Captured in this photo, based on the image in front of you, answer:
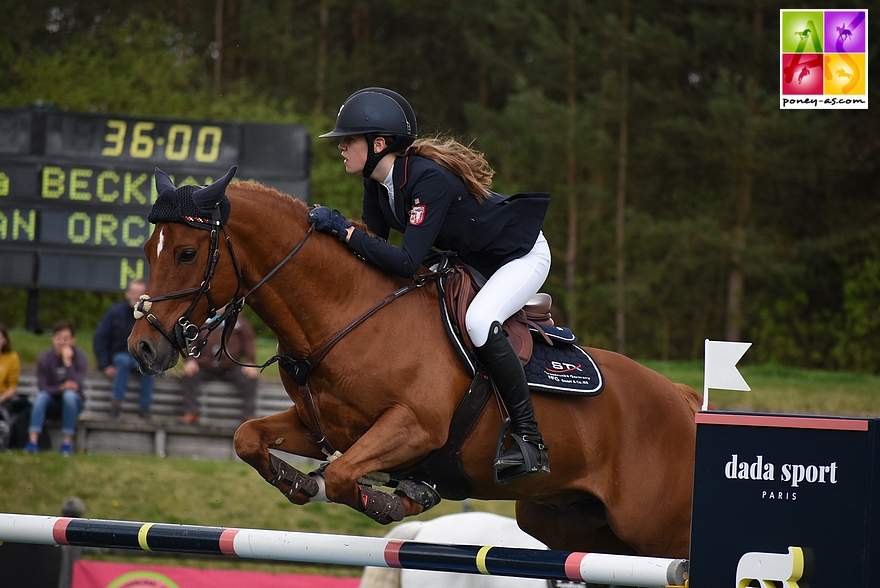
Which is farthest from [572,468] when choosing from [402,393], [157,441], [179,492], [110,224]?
[110,224]

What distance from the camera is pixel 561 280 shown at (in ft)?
71.9

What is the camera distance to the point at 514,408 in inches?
156

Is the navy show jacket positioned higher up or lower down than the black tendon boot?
higher up

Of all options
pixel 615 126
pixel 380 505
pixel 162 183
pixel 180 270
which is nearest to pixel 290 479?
pixel 380 505

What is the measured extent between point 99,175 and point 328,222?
750 centimetres

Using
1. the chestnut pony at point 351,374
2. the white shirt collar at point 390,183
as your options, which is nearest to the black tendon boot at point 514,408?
the chestnut pony at point 351,374

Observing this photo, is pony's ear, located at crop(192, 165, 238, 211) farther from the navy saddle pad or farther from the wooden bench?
the wooden bench

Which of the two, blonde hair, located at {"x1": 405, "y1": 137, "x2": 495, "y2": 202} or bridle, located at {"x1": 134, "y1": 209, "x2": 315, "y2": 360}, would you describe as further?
blonde hair, located at {"x1": 405, "y1": 137, "x2": 495, "y2": 202}

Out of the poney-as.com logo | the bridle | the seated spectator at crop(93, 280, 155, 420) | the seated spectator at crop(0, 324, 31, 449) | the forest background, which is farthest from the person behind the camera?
the forest background

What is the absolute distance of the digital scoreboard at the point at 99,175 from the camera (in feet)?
34.8

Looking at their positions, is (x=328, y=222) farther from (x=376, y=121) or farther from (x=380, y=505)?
(x=380, y=505)

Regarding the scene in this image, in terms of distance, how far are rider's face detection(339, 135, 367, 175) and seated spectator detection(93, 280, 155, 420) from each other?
20.6 feet

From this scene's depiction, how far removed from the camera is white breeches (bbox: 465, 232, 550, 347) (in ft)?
12.9

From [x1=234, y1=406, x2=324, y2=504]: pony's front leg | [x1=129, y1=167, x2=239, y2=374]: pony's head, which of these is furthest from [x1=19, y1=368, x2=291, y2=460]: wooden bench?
[x1=129, y1=167, x2=239, y2=374]: pony's head
